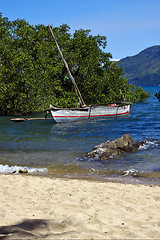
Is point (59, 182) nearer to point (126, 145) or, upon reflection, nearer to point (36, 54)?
point (126, 145)

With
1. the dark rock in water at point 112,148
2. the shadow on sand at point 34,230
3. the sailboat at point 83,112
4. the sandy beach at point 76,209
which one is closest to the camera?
the shadow on sand at point 34,230

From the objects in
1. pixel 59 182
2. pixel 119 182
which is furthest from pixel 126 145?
pixel 59 182

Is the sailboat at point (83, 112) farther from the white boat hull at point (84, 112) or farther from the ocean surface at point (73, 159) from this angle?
the ocean surface at point (73, 159)

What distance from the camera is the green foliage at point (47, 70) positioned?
129ft

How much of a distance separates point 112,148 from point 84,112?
18315mm

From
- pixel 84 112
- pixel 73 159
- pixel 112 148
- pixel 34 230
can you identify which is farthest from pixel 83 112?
pixel 34 230

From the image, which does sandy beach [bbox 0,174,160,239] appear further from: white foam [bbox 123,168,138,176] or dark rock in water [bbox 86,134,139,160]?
dark rock in water [bbox 86,134,139,160]

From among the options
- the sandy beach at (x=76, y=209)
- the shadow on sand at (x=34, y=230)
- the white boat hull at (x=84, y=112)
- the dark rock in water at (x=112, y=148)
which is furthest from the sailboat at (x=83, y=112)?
the shadow on sand at (x=34, y=230)

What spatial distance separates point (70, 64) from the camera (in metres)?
45.5

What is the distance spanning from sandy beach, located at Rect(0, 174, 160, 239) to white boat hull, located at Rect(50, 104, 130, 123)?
2096cm

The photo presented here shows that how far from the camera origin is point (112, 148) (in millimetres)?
15742

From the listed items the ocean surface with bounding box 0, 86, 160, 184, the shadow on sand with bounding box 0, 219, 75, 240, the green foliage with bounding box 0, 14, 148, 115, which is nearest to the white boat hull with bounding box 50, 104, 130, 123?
the green foliage with bounding box 0, 14, 148, 115

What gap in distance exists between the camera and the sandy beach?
5.65 metres

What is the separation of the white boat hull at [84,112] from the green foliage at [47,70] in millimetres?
5229
